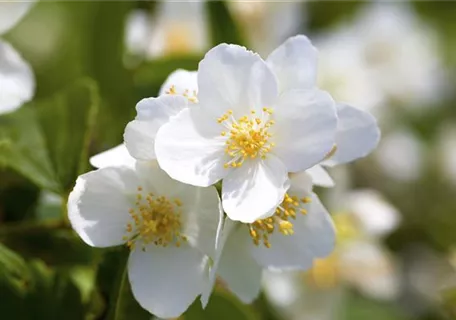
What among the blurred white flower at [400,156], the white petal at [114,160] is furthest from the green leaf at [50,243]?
the blurred white flower at [400,156]

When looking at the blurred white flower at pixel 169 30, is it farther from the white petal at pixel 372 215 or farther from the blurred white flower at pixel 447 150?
the blurred white flower at pixel 447 150

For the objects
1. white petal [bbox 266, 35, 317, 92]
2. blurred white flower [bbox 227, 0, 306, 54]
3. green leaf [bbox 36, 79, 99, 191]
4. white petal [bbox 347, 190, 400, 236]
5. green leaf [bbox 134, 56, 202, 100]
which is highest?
white petal [bbox 266, 35, 317, 92]

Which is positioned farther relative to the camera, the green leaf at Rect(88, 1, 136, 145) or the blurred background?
the green leaf at Rect(88, 1, 136, 145)

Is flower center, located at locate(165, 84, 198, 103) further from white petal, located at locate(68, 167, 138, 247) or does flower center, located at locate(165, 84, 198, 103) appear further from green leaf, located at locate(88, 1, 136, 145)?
green leaf, located at locate(88, 1, 136, 145)

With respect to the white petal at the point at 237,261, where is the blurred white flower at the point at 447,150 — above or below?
below

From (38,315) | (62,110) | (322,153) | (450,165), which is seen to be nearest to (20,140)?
(62,110)

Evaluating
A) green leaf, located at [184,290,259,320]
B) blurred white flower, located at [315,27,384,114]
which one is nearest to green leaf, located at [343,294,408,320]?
blurred white flower, located at [315,27,384,114]

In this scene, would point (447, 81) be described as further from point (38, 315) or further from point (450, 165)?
point (38, 315)
